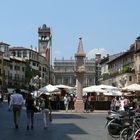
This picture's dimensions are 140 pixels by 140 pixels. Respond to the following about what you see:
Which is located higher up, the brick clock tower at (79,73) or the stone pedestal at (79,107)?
the brick clock tower at (79,73)

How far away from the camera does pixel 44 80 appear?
616 feet

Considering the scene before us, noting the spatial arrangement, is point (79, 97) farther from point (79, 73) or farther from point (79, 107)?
point (79, 73)

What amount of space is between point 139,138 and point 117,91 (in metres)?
39.0

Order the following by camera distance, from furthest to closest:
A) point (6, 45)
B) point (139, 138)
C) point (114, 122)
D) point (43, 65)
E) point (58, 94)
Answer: point (43, 65), point (6, 45), point (58, 94), point (114, 122), point (139, 138)

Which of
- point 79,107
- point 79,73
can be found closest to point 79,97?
point 79,107

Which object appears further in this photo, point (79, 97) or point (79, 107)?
point (79, 97)

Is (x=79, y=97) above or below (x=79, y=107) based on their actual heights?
above

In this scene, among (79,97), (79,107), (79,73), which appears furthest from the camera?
(79,73)

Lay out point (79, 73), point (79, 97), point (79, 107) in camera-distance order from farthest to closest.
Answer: point (79, 73) < point (79, 97) < point (79, 107)

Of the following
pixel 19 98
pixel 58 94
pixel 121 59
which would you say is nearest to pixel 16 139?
pixel 19 98

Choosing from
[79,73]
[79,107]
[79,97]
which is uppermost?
[79,73]

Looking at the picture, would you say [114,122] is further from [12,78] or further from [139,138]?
[12,78]

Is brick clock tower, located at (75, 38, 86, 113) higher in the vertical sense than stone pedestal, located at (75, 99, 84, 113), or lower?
higher

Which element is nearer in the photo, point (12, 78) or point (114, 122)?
point (114, 122)
